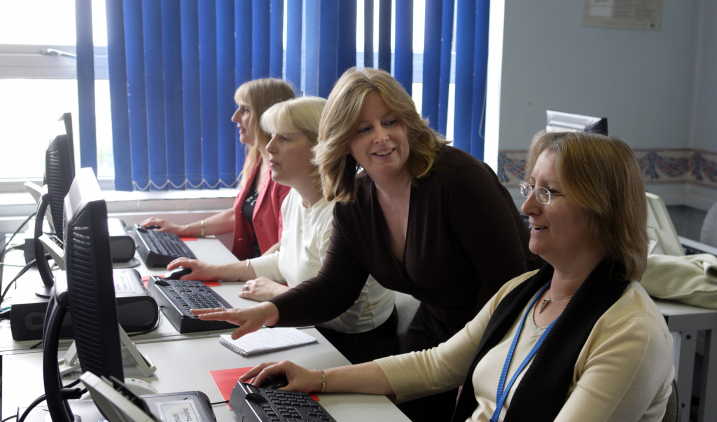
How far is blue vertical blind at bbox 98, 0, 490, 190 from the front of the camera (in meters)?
2.82

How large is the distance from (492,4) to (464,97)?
0.52 m

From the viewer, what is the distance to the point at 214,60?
2.93m

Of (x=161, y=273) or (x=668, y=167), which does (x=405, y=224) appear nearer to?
(x=161, y=273)

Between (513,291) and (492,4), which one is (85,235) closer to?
(513,291)

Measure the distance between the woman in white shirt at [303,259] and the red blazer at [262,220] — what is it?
0.60ft

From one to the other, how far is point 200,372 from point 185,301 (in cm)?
41

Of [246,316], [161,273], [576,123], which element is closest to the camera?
[246,316]

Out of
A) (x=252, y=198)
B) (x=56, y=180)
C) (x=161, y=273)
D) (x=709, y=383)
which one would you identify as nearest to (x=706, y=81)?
(x=709, y=383)

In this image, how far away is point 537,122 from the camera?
130 inches

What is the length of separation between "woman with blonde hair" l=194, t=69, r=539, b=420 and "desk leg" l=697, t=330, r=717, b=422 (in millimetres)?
748

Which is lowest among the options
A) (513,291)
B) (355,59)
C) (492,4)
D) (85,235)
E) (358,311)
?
(358,311)

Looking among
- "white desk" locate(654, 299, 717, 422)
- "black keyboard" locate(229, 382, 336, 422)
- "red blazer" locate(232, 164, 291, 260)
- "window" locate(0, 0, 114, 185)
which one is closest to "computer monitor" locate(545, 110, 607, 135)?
"white desk" locate(654, 299, 717, 422)

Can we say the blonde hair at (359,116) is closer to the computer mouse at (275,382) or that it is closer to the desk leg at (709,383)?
the computer mouse at (275,382)

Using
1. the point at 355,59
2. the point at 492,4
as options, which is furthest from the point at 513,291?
the point at 492,4
